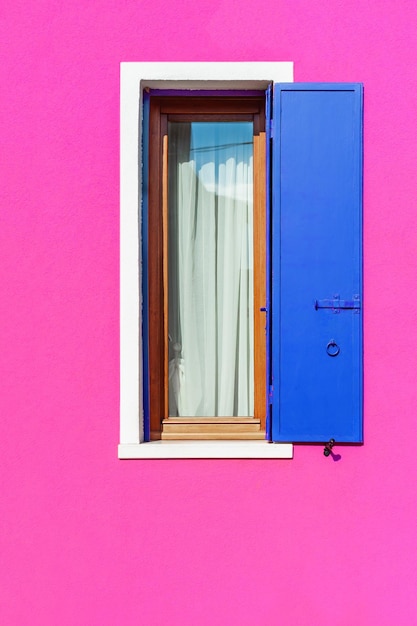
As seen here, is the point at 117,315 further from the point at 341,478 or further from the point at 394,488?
the point at 394,488

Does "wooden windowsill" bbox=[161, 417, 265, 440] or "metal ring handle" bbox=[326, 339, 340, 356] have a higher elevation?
"metal ring handle" bbox=[326, 339, 340, 356]

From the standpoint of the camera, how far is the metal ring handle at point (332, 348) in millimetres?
3059

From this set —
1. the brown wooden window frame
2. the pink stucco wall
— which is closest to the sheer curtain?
the brown wooden window frame

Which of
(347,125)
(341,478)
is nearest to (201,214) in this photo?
(347,125)

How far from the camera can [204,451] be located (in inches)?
121

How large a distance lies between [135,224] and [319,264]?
98 centimetres

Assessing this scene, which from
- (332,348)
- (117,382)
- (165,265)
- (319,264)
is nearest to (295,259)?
(319,264)

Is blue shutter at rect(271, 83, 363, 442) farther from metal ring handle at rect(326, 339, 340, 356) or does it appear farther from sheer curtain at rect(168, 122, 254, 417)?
sheer curtain at rect(168, 122, 254, 417)

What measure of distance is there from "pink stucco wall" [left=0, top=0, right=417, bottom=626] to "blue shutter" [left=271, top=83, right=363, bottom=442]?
10 centimetres

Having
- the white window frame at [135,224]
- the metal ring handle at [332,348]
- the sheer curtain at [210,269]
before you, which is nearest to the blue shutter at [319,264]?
the metal ring handle at [332,348]

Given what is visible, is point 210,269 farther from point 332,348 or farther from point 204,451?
point 204,451

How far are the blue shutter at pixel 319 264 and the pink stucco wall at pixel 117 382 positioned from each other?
10cm

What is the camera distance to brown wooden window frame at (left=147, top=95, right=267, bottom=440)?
3242 millimetres

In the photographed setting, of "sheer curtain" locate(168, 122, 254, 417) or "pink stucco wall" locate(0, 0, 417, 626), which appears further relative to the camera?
"sheer curtain" locate(168, 122, 254, 417)
